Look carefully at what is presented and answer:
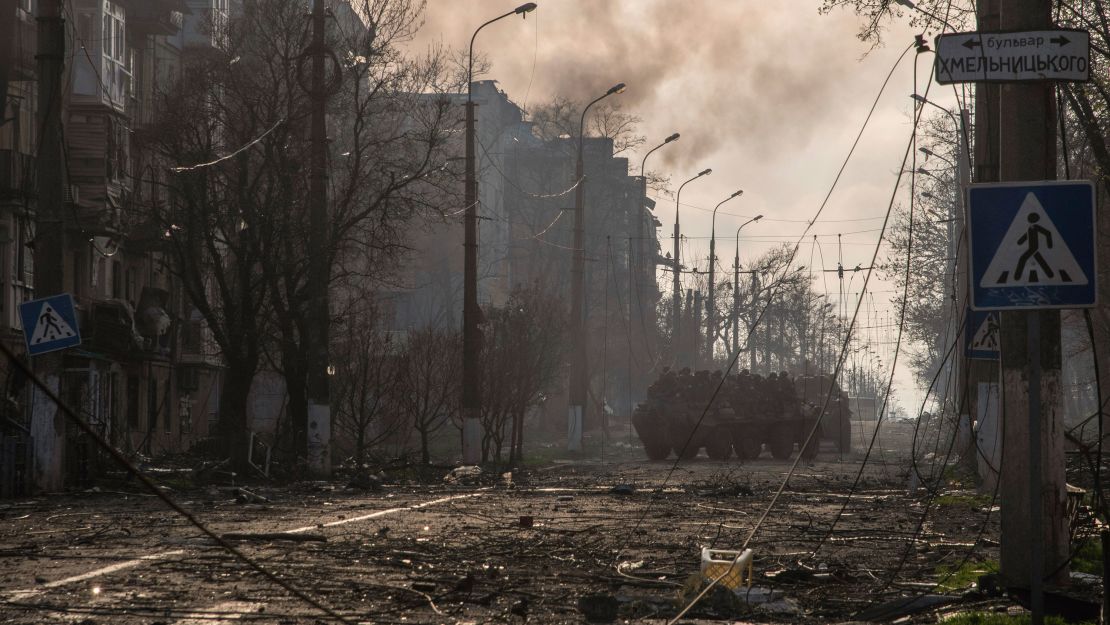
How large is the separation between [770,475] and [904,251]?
2201cm

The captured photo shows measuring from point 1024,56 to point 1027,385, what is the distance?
2055 mm

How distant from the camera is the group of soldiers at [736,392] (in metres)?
44.8

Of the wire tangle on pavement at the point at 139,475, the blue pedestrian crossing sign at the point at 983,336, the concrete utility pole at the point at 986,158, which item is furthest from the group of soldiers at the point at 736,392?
the wire tangle on pavement at the point at 139,475

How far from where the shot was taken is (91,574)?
928 centimetres

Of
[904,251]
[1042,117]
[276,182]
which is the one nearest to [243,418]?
[276,182]

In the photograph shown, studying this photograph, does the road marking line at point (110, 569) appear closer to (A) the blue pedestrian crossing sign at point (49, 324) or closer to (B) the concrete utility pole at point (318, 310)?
Result: (A) the blue pedestrian crossing sign at point (49, 324)

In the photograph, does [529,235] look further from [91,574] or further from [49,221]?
[91,574]

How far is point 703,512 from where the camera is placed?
17.2 m

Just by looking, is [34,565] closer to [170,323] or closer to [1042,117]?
[1042,117]

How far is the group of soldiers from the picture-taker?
44750 mm

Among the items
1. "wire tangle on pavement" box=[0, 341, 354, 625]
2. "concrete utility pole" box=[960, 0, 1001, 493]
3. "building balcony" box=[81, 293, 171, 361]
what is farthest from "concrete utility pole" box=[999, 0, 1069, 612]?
"building balcony" box=[81, 293, 171, 361]

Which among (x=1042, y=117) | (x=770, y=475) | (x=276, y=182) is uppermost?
(x=276, y=182)

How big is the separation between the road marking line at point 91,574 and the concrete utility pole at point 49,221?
1028cm

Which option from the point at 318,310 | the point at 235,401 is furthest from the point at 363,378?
the point at 318,310
